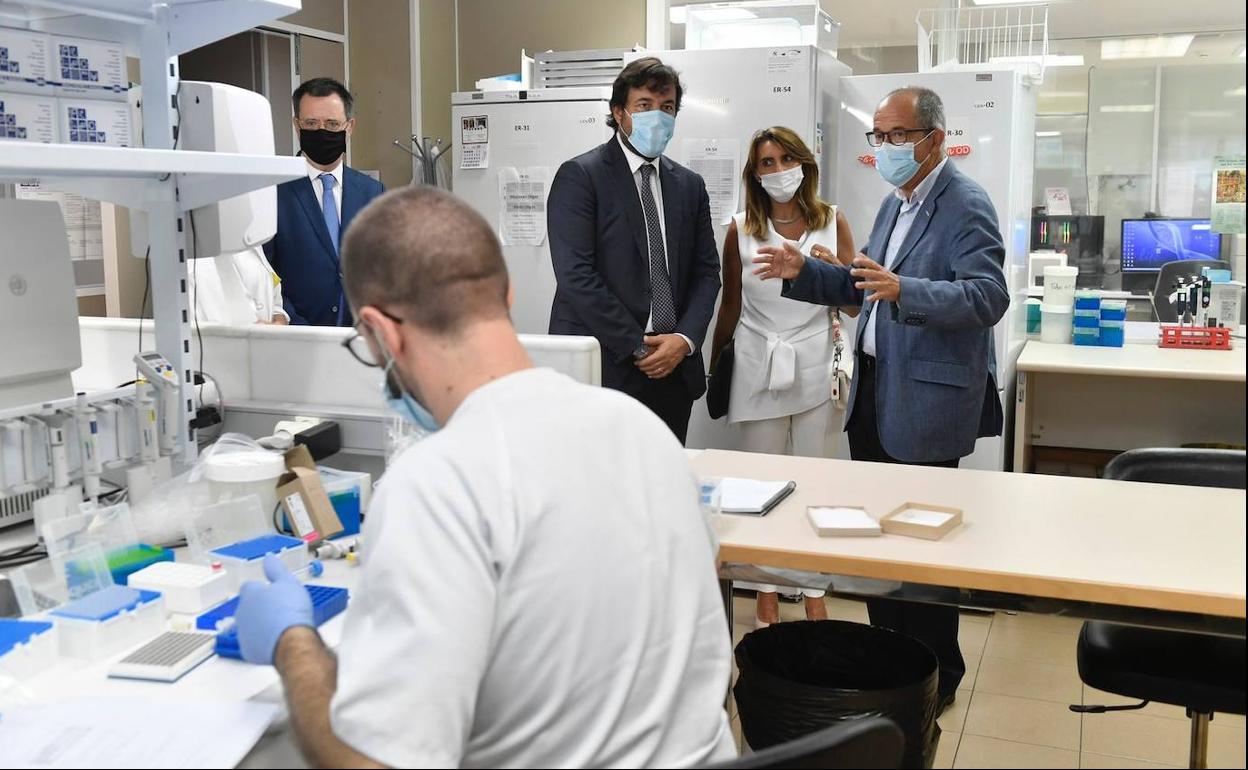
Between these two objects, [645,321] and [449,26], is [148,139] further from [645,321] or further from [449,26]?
[449,26]

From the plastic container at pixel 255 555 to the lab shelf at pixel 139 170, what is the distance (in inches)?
23.5

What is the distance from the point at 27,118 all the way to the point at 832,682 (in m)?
1.79

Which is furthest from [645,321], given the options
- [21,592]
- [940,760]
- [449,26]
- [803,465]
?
[449,26]

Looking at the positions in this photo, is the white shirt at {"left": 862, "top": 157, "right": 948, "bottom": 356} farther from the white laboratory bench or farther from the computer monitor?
the computer monitor

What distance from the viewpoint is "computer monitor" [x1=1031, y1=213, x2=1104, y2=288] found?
468cm

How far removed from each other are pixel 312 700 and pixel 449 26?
200 inches

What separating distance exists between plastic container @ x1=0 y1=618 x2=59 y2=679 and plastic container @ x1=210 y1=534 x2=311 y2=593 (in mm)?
256

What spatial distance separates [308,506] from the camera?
1.87 metres

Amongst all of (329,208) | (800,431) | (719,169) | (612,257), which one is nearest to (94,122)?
(329,208)

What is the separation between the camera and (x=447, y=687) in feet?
3.15

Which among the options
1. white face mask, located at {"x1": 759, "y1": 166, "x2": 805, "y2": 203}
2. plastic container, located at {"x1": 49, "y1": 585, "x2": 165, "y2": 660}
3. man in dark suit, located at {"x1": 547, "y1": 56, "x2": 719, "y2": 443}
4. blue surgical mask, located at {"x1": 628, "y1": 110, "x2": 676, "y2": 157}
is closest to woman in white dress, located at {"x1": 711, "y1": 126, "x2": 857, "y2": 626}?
white face mask, located at {"x1": 759, "y1": 166, "x2": 805, "y2": 203}

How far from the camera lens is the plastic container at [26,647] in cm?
136

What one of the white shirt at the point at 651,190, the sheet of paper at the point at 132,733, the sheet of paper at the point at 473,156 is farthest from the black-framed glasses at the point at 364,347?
the sheet of paper at the point at 473,156

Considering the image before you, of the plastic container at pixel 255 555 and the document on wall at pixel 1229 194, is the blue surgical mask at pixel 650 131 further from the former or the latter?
the document on wall at pixel 1229 194
